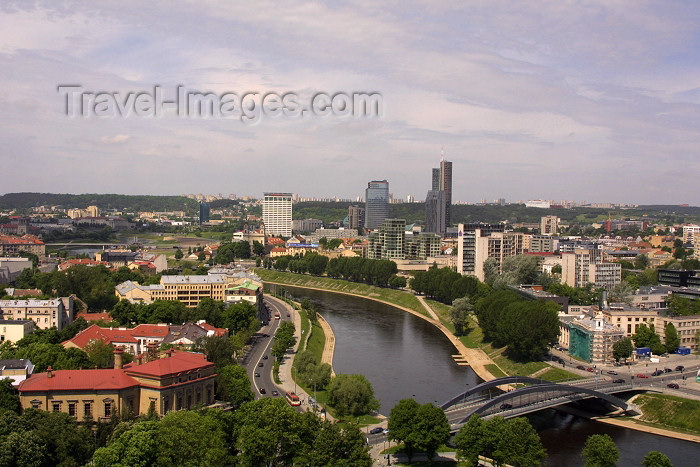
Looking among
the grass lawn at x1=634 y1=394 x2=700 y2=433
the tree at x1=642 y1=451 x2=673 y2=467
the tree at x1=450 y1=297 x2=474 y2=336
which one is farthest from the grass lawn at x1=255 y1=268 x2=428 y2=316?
the tree at x1=642 y1=451 x2=673 y2=467

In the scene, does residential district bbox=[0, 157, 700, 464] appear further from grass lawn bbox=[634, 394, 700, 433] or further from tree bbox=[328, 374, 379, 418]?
grass lawn bbox=[634, 394, 700, 433]

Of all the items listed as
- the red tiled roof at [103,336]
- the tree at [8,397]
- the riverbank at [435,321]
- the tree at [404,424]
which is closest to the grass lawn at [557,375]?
the riverbank at [435,321]

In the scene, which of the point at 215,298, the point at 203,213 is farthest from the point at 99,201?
the point at 215,298

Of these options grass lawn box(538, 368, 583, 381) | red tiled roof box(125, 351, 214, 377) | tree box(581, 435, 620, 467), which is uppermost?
red tiled roof box(125, 351, 214, 377)

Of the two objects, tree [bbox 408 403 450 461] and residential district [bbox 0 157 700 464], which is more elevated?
residential district [bbox 0 157 700 464]

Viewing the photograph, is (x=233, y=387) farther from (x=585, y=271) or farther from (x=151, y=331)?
(x=585, y=271)

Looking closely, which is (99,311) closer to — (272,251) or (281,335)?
(281,335)

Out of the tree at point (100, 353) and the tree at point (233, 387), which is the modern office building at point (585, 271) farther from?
the tree at point (100, 353)
